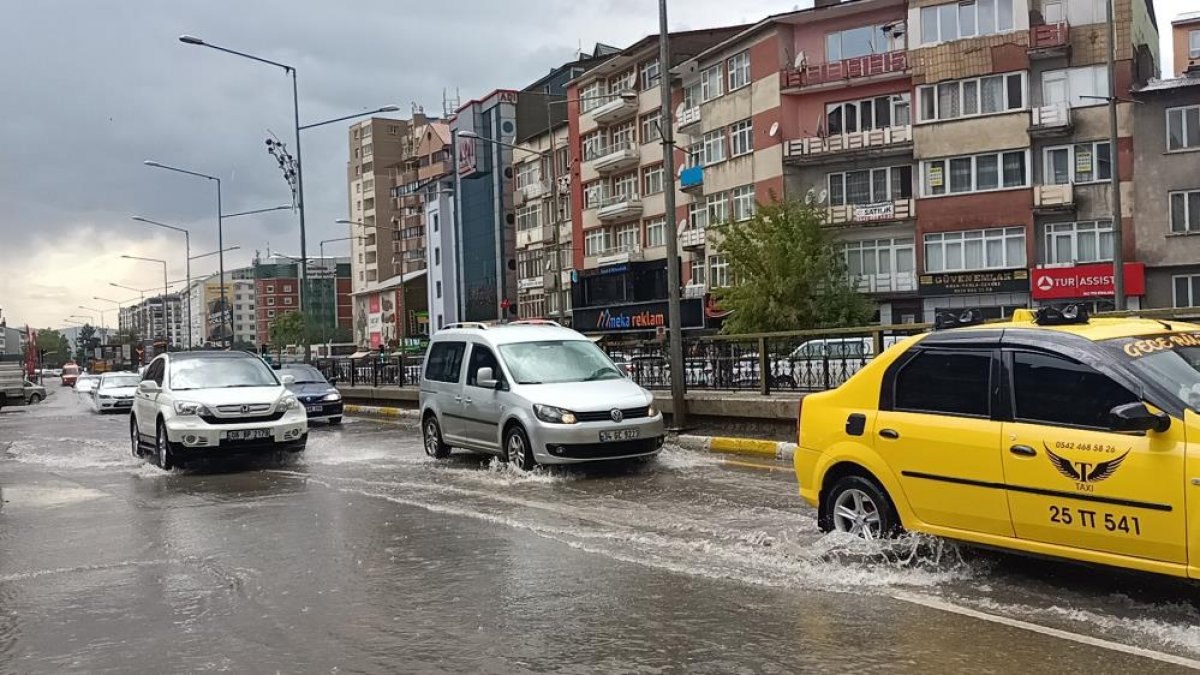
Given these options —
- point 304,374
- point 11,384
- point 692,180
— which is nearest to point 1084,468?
point 304,374

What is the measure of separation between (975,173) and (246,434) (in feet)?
107

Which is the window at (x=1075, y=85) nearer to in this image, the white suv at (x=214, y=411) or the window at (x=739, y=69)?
the window at (x=739, y=69)

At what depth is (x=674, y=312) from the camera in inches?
627

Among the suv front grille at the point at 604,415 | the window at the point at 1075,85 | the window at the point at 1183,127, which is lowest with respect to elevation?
the suv front grille at the point at 604,415

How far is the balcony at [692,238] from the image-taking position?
164 feet

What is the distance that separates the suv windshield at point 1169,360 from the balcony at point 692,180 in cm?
4431

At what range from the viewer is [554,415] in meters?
11.8

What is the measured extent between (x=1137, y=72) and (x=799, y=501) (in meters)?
35.2

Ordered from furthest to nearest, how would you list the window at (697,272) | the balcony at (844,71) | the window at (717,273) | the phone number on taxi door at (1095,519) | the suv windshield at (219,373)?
the window at (697,272) → the window at (717,273) → the balcony at (844,71) → the suv windshield at (219,373) → the phone number on taxi door at (1095,519)

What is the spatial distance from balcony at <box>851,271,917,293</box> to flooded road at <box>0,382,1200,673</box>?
3242cm

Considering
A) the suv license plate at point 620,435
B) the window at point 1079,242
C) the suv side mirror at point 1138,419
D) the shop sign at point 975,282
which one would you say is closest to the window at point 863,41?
the shop sign at point 975,282

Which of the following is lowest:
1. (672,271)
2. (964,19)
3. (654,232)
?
(672,271)

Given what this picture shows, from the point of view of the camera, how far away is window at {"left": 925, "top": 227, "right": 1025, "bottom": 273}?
126 ft

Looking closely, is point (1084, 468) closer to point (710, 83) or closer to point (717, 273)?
point (717, 273)
